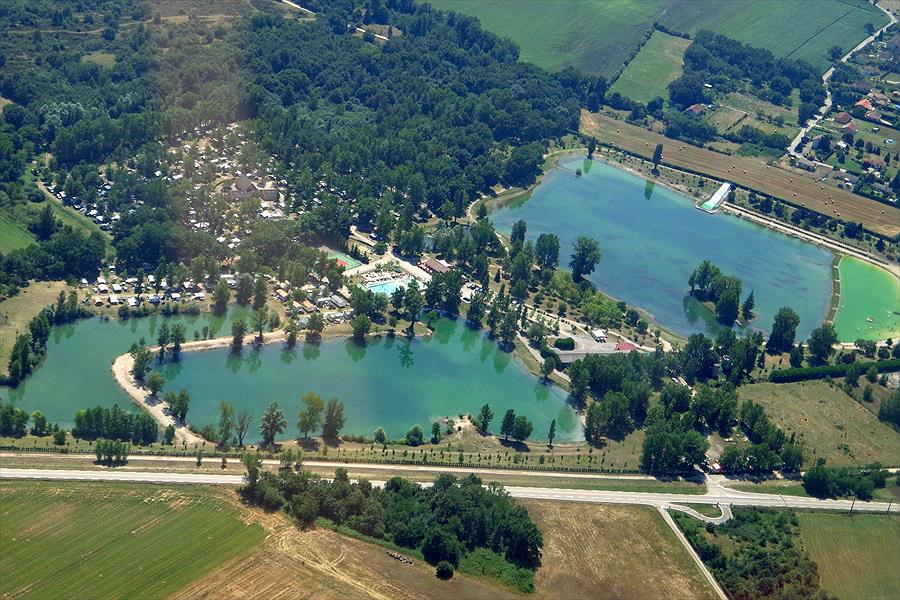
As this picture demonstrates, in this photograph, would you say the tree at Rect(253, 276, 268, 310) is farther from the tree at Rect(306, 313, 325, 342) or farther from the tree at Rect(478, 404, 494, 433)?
the tree at Rect(478, 404, 494, 433)

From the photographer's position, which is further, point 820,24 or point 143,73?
point 820,24

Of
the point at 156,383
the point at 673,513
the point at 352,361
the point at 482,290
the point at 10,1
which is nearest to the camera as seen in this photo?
the point at 673,513

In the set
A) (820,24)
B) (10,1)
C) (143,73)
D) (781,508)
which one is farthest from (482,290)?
(820,24)

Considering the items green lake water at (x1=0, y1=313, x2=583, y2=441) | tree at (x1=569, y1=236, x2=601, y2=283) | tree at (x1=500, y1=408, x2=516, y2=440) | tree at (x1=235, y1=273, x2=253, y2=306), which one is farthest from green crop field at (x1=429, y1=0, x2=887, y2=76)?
tree at (x1=500, y1=408, x2=516, y2=440)

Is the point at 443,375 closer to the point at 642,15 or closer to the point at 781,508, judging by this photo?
the point at 781,508

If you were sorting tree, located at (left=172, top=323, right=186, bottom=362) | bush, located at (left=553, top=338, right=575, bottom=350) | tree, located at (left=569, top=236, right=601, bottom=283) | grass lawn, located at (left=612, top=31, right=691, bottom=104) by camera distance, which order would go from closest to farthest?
tree, located at (left=172, top=323, right=186, bottom=362) < bush, located at (left=553, top=338, right=575, bottom=350) < tree, located at (left=569, top=236, right=601, bottom=283) < grass lawn, located at (left=612, top=31, right=691, bottom=104)

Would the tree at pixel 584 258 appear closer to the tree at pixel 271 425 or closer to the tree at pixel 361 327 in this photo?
the tree at pixel 361 327
